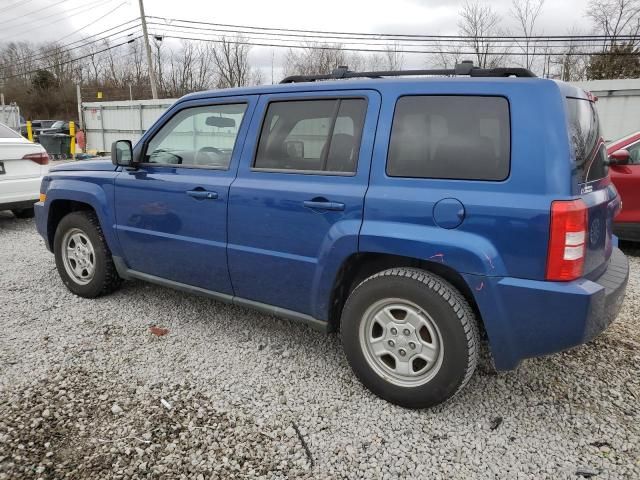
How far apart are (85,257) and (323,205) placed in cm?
264

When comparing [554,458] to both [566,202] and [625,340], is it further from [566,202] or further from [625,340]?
[625,340]

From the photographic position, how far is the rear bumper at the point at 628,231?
5.54 m

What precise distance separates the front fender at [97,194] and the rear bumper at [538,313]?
2925mm

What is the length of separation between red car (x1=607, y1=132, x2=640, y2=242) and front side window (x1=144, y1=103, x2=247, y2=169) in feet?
14.9

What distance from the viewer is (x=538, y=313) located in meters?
2.26

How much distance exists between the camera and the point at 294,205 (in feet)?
9.28

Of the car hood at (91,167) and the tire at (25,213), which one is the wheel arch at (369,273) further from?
the tire at (25,213)

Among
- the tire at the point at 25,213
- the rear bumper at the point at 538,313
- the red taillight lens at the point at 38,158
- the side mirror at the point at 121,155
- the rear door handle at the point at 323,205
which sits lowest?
the tire at the point at 25,213

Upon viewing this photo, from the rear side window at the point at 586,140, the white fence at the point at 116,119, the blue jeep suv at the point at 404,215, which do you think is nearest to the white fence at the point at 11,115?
the white fence at the point at 116,119

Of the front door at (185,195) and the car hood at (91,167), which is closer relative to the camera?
the front door at (185,195)

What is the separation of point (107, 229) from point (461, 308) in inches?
116

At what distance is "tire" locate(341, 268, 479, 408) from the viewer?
2.44 metres

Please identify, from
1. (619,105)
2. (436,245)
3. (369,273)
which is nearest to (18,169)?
(369,273)

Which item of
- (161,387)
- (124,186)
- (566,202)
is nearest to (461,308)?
(566,202)
